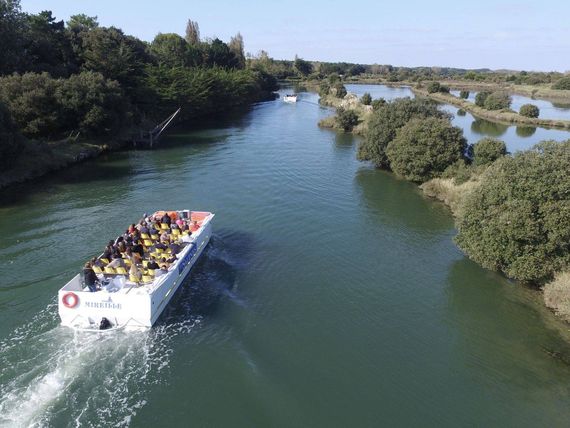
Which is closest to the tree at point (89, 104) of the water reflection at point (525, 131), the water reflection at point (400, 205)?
the water reflection at point (400, 205)

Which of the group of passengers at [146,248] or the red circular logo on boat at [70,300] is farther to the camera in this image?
the group of passengers at [146,248]

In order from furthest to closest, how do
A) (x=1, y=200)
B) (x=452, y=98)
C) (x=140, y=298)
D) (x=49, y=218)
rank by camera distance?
1. (x=452, y=98)
2. (x=1, y=200)
3. (x=49, y=218)
4. (x=140, y=298)

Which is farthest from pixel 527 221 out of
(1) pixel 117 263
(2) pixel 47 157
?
(2) pixel 47 157

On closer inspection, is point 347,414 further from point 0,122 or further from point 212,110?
point 212,110

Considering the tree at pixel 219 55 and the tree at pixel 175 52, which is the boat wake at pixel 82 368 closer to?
the tree at pixel 175 52

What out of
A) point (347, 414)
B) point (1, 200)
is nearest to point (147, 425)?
point (347, 414)

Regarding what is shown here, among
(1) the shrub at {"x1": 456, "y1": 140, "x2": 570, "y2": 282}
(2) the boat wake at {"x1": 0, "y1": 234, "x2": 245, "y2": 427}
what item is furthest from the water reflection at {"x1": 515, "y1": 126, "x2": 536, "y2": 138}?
(2) the boat wake at {"x1": 0, "y1": 234, "x2": 245, "y2": 427}
